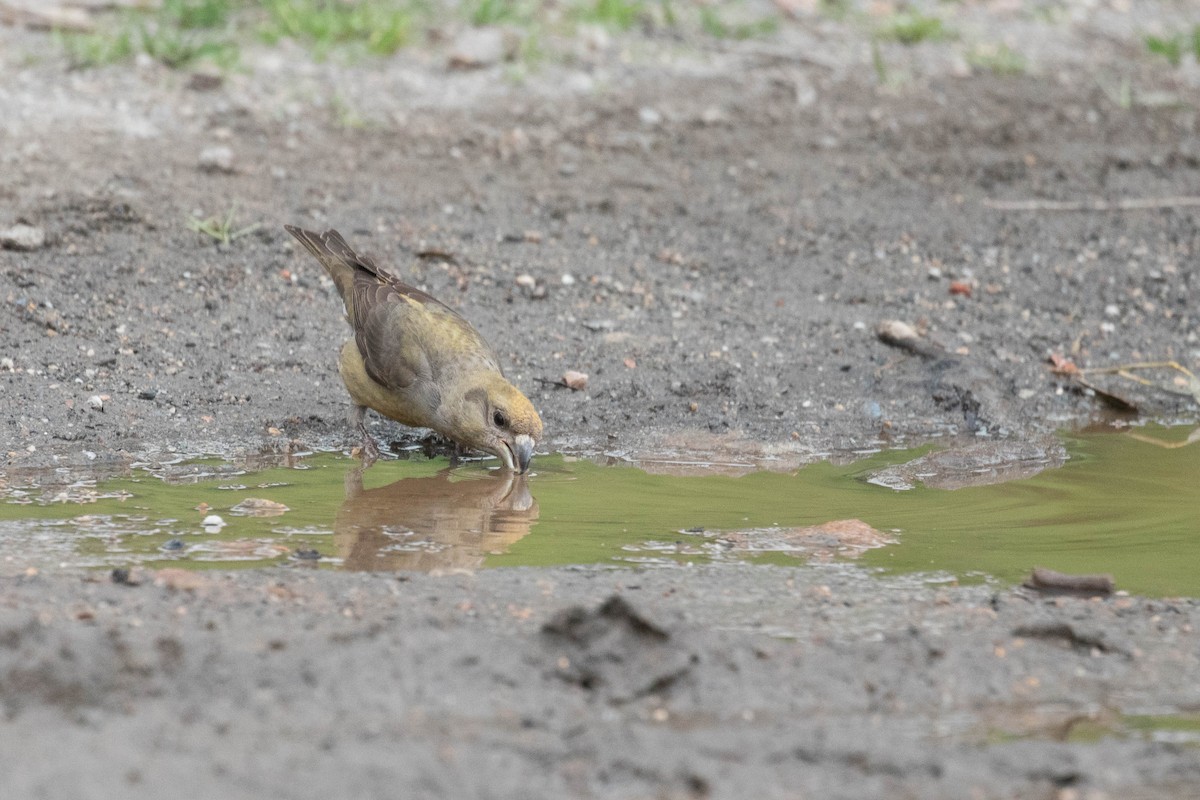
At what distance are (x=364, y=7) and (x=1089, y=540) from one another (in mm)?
7311

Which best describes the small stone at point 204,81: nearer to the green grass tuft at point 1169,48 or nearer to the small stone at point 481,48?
the small stone at point 481,48

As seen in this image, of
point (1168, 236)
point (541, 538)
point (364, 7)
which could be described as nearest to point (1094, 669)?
point (541, 538)

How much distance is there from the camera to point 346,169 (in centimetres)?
915

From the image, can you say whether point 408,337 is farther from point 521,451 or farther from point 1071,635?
point 1071,635

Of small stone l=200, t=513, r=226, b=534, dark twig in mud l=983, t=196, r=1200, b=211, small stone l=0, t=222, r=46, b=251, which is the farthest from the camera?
dark twig in mud l=983, t=196, r=1200, b=211

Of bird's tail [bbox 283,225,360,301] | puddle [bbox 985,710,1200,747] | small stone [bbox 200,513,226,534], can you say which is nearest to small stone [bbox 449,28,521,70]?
bird's tail [bbox 283,225,360,301]

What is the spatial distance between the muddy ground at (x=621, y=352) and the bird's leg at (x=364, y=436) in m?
0.12

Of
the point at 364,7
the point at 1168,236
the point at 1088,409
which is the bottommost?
the point at 1088,409

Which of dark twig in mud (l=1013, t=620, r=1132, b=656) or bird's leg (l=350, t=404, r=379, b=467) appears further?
bird's leg (l=350, t=404, r=379, b=467)

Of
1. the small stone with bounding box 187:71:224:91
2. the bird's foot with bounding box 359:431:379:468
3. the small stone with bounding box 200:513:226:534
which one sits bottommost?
the bird's foot with bounding box 359:431:379:468

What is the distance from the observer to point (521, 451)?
6285mm

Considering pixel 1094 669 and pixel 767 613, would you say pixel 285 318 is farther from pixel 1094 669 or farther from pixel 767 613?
pixel 1094 669

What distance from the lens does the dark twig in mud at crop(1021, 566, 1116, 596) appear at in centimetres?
472

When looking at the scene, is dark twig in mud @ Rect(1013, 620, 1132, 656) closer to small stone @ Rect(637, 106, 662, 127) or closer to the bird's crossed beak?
the bird's crossed beak
